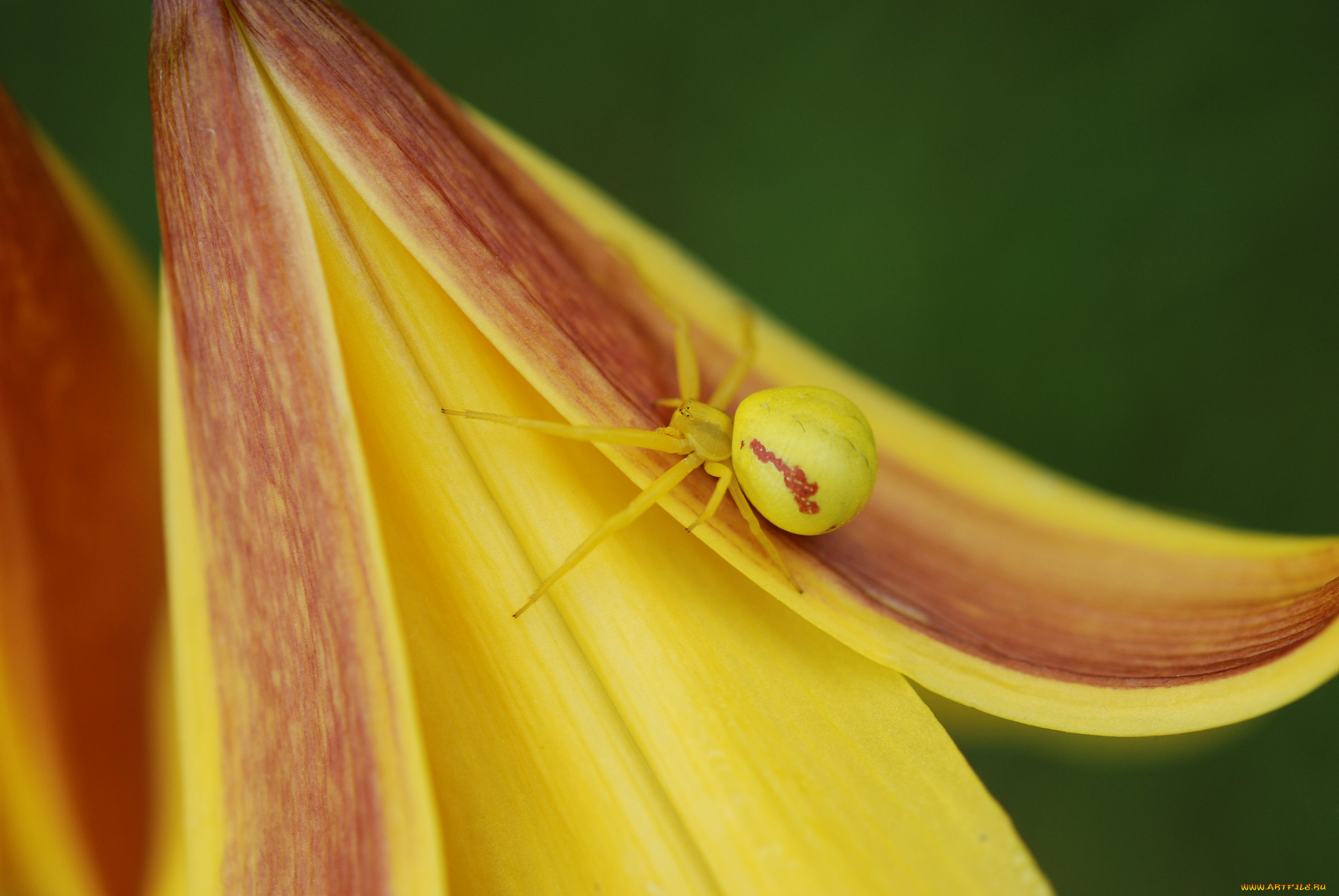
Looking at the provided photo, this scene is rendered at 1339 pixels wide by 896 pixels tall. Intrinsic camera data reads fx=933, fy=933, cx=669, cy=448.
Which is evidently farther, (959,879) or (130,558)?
(130,558)

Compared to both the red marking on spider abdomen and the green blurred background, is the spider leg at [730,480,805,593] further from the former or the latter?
the green blurred background

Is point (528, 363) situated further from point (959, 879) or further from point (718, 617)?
point (959, 879)

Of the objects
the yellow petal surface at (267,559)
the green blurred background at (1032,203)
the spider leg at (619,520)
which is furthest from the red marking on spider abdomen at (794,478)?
the green blurred background at (1032,203)

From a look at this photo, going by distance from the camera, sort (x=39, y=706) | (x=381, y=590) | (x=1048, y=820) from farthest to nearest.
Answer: (x=1048, y=820), (x=39, y=706), (x=381, y=590)

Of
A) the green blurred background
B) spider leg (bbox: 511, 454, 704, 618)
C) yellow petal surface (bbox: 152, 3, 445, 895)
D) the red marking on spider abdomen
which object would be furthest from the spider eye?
the green blurred background

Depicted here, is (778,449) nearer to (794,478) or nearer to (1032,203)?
(794,478)

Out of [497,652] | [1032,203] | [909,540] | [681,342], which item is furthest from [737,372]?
[1032,203]

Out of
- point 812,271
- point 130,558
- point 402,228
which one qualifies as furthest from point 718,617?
point 812,271
